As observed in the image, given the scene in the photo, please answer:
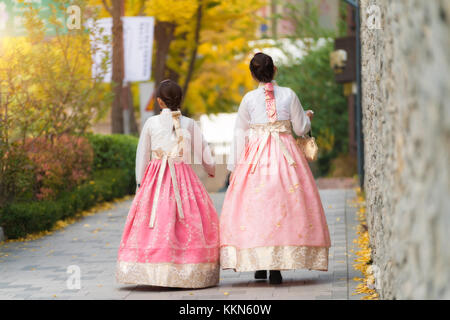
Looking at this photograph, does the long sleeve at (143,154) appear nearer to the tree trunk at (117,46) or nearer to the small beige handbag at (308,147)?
the small beige handbag at (308,147)

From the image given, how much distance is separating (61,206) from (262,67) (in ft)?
19.3

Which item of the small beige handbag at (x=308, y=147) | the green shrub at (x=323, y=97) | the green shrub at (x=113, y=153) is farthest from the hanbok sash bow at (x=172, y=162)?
the green shrub at (x=323, y=97)

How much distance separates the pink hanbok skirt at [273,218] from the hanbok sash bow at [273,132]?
28 millimetres

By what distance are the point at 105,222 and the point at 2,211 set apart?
2.00 m

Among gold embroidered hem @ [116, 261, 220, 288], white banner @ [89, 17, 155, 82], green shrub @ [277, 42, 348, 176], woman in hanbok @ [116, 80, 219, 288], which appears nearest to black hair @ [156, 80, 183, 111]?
woman in hanbok @ [116, 80, 219, 288]

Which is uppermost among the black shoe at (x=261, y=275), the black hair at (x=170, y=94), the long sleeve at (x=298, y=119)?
the black hair at (x=170, y=94)

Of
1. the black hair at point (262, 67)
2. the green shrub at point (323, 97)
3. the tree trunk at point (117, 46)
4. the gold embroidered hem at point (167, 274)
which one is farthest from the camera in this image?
the green shrub at point (323, 97)

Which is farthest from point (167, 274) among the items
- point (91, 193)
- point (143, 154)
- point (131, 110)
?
point (131, 110)

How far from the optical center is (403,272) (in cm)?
375

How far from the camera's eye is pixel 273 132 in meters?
6.57

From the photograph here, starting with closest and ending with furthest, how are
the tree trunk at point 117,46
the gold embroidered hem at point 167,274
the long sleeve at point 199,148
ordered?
1. the gold embroidered hem at point 167,274
2. the long sleeve at point 199,148
3. the tree trunk at point 117,46

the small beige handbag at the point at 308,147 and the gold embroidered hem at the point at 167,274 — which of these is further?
the small beige handbag at the point at 308,147

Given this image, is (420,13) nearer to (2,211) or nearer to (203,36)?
(2,211)

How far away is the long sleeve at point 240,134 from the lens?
6.64m
